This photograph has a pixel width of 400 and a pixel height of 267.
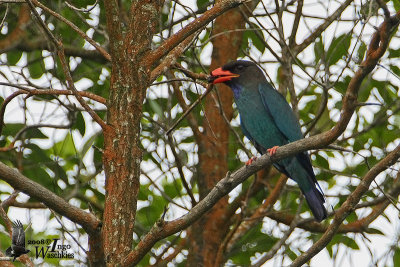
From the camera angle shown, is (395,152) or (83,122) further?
(83,122)

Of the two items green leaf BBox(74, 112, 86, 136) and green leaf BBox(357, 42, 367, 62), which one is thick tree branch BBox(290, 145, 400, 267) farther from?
green leaf BBox(74, 112, 86, 136)

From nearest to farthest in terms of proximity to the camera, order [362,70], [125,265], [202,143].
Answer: [362,70] < [125,265] < [202,143]

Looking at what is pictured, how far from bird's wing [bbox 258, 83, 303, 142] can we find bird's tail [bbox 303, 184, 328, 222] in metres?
0.48

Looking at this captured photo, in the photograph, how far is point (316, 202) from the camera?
540 centimetres

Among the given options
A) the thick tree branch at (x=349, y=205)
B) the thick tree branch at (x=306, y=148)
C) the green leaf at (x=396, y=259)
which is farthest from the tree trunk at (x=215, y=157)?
the thick tree branch at (x=306, y=148)

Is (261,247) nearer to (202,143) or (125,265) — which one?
(202,143)

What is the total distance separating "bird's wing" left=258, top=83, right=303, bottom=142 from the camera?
5672mm

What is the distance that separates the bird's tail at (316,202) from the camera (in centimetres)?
532

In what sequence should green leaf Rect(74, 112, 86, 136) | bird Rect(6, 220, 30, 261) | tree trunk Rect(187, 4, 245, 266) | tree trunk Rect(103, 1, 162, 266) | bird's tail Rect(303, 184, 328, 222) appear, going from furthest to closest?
tree trunk Rect(187, 4, 245, 266) < green leaf Rect(74, 112, 86, 136) < bird's tail Rect(303, 184, 328, 222) < tree trunk Rect(103, 1, 162, 266) < bird Rect(6, 220, 30, 261)

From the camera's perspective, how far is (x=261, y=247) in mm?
5754

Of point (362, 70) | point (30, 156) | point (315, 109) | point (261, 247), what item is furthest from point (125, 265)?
point (315, 109)

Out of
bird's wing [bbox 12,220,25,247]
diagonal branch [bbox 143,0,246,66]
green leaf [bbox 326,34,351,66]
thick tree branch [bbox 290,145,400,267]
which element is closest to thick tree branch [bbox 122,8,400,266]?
thick tree branch [bbox 290,145,400,267]

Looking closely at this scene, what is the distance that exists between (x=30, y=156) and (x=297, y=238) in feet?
7.66

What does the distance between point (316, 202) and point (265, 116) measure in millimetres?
859
